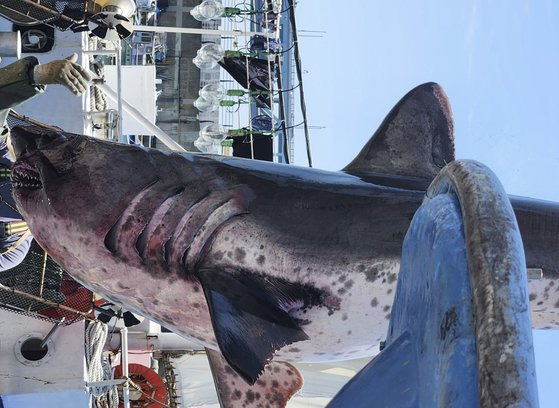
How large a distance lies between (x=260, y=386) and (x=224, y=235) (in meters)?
0.81

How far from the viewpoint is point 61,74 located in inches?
194

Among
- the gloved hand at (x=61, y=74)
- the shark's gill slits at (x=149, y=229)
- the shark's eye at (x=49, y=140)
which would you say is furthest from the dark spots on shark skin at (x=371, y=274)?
the gloved hand at (x=61, y=74)

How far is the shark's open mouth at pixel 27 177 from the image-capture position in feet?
10.6

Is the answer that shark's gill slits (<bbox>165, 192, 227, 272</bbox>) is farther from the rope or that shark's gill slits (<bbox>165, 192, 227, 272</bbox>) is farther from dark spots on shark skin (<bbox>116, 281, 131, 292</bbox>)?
the rope

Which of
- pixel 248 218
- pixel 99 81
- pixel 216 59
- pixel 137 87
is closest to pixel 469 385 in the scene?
pixel 248 218

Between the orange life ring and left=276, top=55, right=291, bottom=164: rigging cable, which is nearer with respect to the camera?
left=276, top=55, right=291, bottom=164: rigging cable

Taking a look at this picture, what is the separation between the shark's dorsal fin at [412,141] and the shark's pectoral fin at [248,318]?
941mm

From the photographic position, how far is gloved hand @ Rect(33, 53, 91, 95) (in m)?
4.91

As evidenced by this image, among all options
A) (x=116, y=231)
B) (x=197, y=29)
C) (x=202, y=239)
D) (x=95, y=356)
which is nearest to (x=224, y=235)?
(x=202, y=239)

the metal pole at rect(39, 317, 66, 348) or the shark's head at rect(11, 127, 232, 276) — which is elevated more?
the shark's head at rect(11, 127, 232, 276)

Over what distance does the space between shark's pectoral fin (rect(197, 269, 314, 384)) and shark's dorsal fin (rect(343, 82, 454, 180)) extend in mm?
941

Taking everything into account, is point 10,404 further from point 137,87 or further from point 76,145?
point 137,87

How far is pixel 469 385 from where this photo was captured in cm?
123

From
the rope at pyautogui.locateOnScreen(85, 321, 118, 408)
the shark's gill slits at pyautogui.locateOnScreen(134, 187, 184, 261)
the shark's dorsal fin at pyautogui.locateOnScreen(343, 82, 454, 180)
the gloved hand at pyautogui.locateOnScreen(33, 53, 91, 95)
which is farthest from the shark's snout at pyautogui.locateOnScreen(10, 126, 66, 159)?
the rope at pyautogui.locateOnScreen(85, 321, 118, 408)
